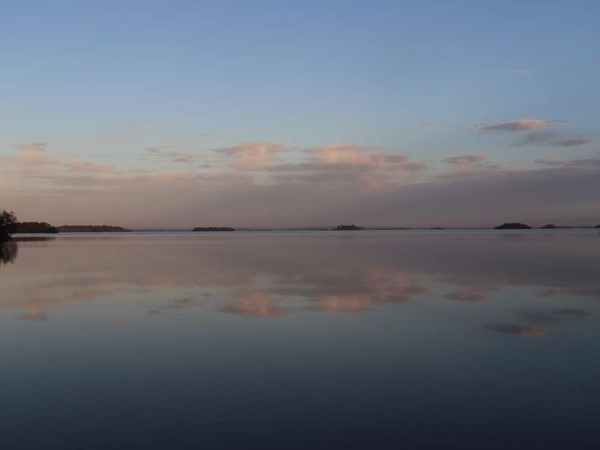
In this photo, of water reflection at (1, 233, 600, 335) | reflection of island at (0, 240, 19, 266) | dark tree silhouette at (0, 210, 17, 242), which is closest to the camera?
water reflection at (1, 233, 600, 335)

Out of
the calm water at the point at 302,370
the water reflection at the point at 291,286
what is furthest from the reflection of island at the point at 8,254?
the calm water at the point at 302,370

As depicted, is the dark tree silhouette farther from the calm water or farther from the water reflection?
the calm water

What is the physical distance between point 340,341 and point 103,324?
22.2 ft

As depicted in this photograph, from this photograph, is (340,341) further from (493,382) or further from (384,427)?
(384,427)

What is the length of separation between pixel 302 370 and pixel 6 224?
108 meters

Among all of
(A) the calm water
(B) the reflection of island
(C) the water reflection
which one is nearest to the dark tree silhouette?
(B) the reflection of island

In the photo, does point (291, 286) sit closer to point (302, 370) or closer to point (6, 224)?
point (302, 370)

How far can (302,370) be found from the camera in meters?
10.1

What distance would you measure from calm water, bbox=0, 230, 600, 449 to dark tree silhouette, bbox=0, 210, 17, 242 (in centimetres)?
8875

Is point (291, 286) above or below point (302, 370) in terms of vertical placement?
above

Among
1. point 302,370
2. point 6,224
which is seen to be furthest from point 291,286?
point 6,224

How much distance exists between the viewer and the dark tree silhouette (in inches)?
3878

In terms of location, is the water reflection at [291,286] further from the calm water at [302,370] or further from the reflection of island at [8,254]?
the reflection of island at [8,254]

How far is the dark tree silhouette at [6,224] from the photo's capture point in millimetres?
98512
